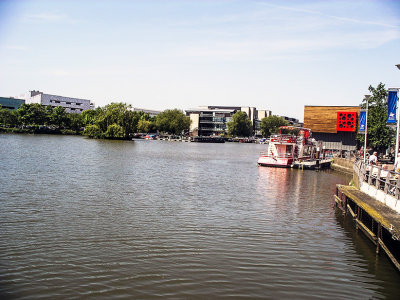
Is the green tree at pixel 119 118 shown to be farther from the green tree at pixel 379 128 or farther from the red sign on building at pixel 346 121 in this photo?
the green tree at pixel 379 128

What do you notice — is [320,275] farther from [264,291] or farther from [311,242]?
[311,242]

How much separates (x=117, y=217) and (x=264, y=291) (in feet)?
29.4

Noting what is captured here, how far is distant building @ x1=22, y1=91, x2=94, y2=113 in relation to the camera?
170462 mm

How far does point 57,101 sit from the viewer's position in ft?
575

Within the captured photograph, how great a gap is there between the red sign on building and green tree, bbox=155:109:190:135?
356 feet

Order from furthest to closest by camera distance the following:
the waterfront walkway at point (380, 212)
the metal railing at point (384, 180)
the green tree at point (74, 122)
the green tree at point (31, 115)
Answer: the green tree at point (74, 122) → the green tree at point (31, 115) → the metal railing at point (384, 180) → the waterfront walkway at point (380, 212)

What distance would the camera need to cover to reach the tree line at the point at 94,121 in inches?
4370

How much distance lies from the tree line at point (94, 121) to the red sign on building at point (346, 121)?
2404 inches

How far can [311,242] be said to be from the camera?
15.6 metres

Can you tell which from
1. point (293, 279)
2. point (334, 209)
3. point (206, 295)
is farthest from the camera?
point (334, 209)

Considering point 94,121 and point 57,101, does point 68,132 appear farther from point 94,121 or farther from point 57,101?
point 57,101

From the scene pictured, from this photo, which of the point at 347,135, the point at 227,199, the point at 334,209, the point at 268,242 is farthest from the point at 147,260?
the point at 347,135

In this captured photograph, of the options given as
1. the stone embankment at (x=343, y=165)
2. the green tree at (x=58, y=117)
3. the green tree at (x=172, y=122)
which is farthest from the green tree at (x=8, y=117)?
the stone embankment at (x=343, y=165)

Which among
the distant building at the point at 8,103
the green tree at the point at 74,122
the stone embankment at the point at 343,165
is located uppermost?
the distant building at the point at 8,103
